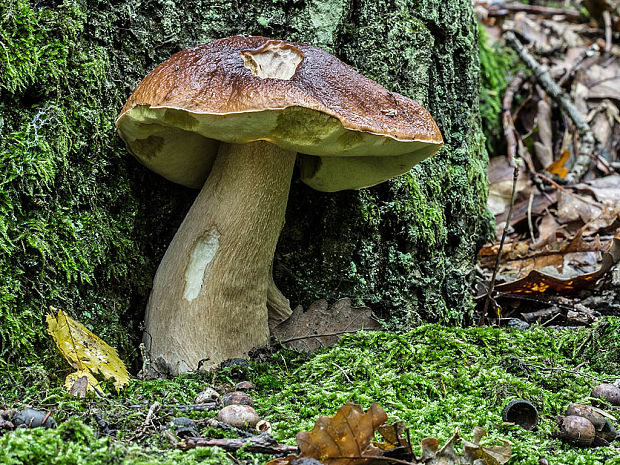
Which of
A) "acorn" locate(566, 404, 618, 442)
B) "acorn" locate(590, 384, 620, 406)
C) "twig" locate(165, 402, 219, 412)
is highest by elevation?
"twig" locate(165, 402, 219, 412)

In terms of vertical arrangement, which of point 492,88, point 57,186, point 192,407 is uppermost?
point 57,186

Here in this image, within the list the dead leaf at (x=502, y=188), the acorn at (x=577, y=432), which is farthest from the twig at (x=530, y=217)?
the acorn at (x=577, y=432)

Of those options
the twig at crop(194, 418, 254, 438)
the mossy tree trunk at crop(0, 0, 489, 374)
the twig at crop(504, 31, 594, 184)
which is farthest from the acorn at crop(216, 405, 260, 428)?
the twig at crop(504, 31, 594, 184)

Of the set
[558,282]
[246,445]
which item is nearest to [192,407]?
[246,445]

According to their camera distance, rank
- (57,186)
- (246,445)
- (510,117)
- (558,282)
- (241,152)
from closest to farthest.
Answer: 1. (246,445)
2. (57,186)
3. (241,152)
4. (558,282)
5. (510,117)

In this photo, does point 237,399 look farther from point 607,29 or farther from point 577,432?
point 607,29

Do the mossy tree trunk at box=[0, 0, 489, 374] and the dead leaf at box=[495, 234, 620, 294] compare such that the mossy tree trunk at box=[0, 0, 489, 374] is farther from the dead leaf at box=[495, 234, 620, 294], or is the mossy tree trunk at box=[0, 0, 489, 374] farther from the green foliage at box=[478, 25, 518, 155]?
the green foliage at box=[478, 25, 518, 155]

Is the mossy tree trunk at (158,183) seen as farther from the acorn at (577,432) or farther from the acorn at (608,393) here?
the acorn at (577,432)
